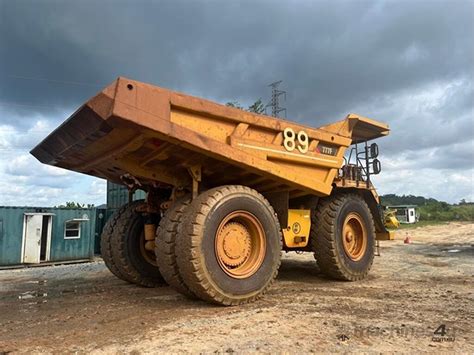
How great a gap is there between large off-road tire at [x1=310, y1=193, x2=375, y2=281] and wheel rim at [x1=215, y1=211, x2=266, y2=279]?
1.75 m

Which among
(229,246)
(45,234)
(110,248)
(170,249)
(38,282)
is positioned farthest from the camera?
(45,234)

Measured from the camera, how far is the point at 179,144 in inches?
184

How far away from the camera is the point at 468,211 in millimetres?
49531

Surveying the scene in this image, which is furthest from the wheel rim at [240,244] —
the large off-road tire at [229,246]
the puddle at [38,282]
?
the puddle at [38,282]

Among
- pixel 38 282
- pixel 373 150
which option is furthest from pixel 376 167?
pixel 38 282

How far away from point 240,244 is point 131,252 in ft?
7.45

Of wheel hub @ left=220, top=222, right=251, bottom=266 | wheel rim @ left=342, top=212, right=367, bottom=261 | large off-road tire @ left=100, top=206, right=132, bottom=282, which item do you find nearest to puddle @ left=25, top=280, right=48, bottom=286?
large off-road tire @ left=100, top=206, right=132, bottom=282

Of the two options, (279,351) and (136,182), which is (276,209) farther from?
(279,351)

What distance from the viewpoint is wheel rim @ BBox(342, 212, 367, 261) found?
286 inches

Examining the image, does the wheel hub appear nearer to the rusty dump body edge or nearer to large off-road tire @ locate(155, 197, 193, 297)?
large off-road tire @ locate(155, 197, 193, 297)

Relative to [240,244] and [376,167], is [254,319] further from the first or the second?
[376,167]

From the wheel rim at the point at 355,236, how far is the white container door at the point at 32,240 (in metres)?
8.84

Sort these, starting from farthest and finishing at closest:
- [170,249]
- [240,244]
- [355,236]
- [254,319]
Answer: [355,236], [240,244], [170,249], [254,319]

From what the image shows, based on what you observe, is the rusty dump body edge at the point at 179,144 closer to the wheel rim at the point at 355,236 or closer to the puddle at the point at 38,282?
the wheel rim at the point at 355,236
